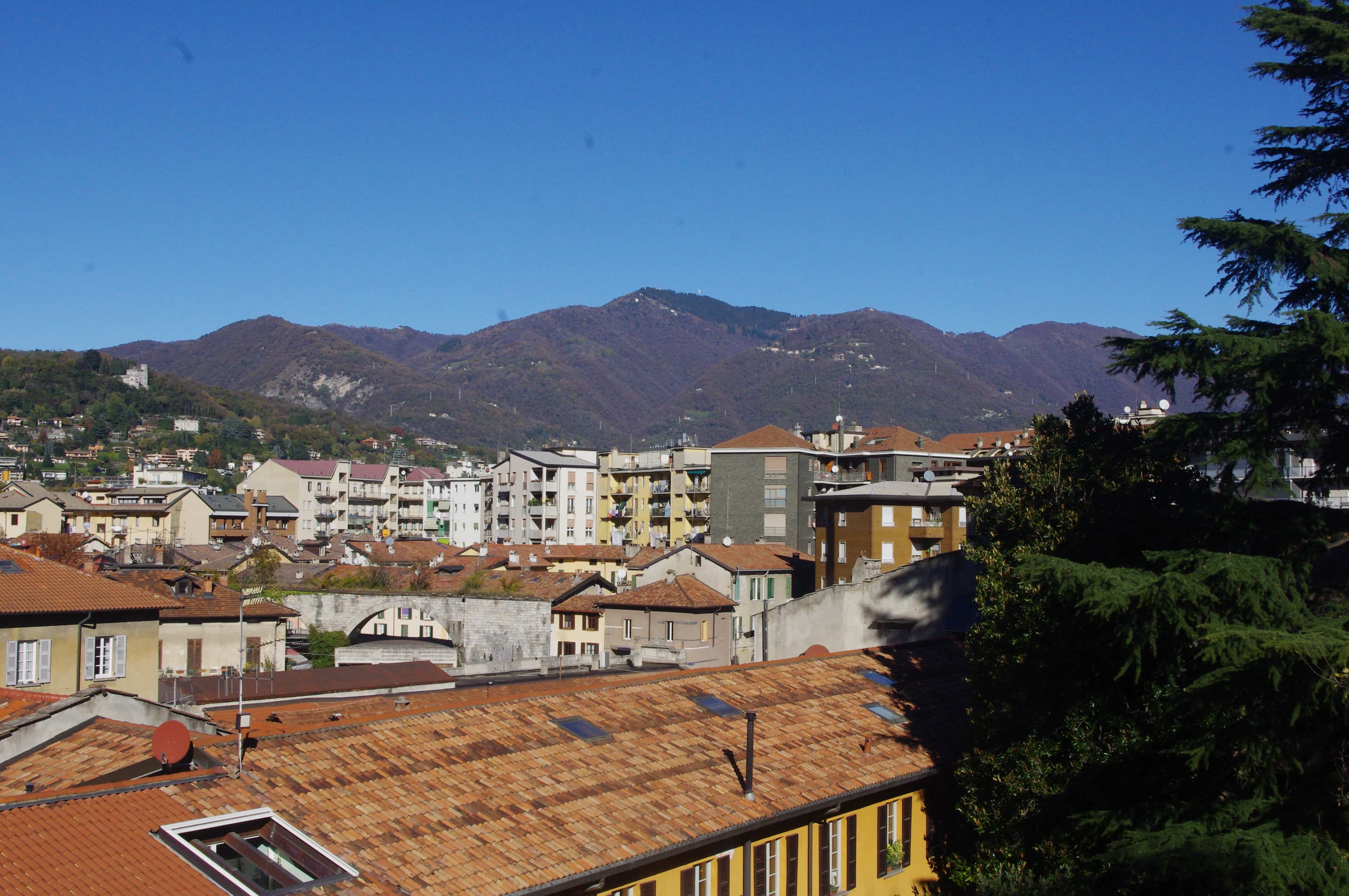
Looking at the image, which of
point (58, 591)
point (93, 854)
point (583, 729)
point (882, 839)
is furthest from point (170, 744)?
point (58, 591)

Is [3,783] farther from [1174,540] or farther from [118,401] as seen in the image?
[118,401]

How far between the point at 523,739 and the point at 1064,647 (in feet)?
26.7

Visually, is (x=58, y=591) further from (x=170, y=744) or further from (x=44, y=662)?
(x=170, y=744)

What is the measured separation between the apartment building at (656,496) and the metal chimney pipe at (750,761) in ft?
188

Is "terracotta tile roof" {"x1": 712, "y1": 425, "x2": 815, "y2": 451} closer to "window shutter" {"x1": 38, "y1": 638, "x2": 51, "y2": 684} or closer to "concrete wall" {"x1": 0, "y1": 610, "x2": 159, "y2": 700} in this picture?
"concrete wall" {"x1": 0, "y1": 610, "x2": 159, "y2": 700}

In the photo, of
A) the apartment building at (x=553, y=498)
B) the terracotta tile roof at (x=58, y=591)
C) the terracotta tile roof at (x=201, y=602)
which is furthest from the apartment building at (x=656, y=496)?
the terracotta tile roof at (x=58, y=591)

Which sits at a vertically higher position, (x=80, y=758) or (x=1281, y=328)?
(x=1281, y=328)

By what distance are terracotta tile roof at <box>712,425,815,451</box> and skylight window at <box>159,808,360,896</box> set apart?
59.9 metres

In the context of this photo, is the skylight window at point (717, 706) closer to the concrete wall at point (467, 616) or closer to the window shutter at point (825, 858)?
the window shutter at point (825, 858)

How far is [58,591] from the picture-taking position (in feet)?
90.5

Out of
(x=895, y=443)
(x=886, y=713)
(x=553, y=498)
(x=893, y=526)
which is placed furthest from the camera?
(x=553, y=498)

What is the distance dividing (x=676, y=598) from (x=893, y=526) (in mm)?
9875

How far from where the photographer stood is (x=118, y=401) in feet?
551

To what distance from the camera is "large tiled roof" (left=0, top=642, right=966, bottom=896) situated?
1032cm
